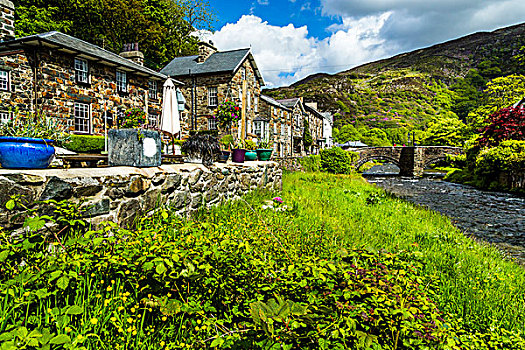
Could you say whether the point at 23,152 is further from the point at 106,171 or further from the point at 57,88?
the point at 57,88

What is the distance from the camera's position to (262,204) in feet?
23.7

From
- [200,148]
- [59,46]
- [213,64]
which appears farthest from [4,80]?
[213,64]

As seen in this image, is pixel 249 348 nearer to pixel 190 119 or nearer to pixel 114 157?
pixel 114 157

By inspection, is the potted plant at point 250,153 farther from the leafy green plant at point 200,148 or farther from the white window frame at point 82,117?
the white window frame at point 82,117

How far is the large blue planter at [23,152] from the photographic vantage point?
3.11 meters

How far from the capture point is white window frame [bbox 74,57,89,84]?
1565 cm

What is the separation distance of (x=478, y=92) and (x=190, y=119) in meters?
114

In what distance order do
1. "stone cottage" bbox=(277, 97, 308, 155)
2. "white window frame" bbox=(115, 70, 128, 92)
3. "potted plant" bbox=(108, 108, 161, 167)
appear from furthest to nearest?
"stone cottage" bbox=(277, 97, 308, 155)
"white window frame" bbox=(115, 70, 128, 92)
"potted plant" bbox=(108, 108, 161, 167)

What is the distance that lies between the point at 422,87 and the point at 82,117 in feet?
430

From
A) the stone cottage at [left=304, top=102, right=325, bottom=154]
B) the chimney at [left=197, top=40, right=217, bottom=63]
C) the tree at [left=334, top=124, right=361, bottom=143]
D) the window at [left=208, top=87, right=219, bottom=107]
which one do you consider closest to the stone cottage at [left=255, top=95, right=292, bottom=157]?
the window at [left=208, top=87, right=219, bottom=107]

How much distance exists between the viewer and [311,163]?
69.4 ft

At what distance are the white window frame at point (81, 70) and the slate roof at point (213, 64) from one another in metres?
9.30

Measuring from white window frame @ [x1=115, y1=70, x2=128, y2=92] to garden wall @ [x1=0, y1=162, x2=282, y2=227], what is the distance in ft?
48.6

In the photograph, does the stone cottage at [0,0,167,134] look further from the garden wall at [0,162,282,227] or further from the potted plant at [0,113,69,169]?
the potted plant at [0,113,69,169]
